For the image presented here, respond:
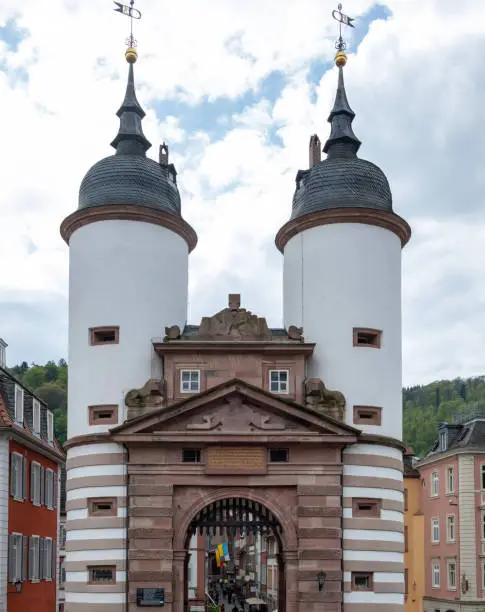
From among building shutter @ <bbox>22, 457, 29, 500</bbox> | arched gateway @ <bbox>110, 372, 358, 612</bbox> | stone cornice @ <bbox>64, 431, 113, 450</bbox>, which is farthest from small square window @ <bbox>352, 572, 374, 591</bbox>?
building shutter @ <bbox>22, 457, 29, 500</bbox>

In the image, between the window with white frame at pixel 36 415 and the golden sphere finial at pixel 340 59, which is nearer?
the golden sphere finial at pixel 340 59

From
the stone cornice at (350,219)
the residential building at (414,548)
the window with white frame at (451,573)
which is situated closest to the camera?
the stone cornice at (350,219)

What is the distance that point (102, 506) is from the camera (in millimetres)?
34562

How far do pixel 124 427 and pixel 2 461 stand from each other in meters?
7.81

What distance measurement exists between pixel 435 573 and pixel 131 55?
1484 inches

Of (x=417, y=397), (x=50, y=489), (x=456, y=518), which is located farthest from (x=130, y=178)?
(x=417, y=397)

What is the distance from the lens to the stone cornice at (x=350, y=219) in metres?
36.8

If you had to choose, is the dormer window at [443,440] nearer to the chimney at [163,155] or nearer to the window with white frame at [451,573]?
the window with white frame at [451,573]

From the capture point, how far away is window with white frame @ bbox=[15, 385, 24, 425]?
42.5m

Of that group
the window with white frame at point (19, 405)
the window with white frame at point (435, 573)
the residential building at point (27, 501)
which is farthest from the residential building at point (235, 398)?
the window with white frame at point (435, 573)

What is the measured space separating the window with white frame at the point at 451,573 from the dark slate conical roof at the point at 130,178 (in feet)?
105

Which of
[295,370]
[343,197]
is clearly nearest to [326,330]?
[295,370]

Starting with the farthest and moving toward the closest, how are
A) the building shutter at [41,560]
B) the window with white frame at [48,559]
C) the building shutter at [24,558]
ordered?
the window with white frame at [48,559] → the building shutter at [41,560] → the building shutter at [24,558]

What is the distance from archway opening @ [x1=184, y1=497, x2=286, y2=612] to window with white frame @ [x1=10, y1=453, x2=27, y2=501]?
268 inches
